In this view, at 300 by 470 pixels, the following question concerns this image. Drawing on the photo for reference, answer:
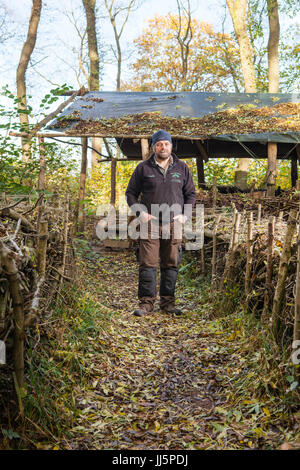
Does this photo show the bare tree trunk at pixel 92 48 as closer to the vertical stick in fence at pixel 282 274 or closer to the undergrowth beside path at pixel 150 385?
the undergrowth beside path at pixel 150 385

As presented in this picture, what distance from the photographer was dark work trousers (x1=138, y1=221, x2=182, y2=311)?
520 centimetres

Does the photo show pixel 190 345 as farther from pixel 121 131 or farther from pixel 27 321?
pixel 121 131

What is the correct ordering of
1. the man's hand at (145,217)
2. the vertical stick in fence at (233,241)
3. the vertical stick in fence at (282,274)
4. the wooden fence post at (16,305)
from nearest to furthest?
the wooden fence post at (16,305), the vertical stick in fence at (282,274), the vertical stick in fence at (233,241), the man's hand at (145,217)

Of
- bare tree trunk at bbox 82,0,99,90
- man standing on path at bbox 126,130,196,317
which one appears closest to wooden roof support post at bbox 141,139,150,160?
man standing on path at bbox 126,130,196,317

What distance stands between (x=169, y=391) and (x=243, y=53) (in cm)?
1561

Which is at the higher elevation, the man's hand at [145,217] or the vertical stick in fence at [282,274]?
the man's hand at [145,217]

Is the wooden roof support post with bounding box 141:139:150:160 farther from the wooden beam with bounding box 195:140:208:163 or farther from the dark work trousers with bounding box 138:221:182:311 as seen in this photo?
the dark work trousers with bounding box 138:221:182:311

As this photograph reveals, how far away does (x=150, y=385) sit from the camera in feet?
11.0

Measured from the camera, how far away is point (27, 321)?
241 cm

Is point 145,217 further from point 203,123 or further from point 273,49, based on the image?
point 273,49

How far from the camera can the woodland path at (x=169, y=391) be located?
8.39 ft

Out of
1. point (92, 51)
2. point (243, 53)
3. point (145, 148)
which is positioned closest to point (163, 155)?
point (145, 148)

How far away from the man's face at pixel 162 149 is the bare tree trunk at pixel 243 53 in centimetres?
982

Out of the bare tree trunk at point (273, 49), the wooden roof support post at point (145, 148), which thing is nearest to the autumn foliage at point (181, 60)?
the bare tree trunk at point (273, 49)
